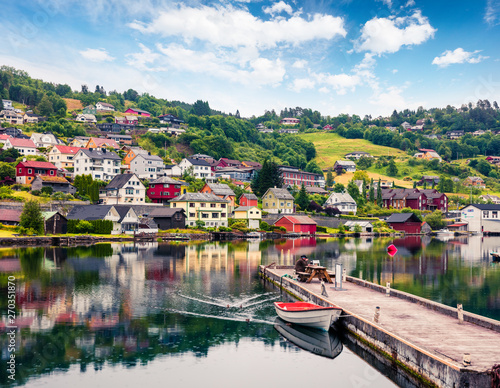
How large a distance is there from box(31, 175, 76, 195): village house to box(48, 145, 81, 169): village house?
22.3 metres

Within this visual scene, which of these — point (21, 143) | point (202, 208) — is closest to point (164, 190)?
point (202, 208)

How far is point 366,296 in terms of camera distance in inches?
1146

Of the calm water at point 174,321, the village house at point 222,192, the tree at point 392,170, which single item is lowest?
the calm water at point 174,321

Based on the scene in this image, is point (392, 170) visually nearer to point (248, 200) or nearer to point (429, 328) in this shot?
point (248, 200)

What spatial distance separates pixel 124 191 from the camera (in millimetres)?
103250

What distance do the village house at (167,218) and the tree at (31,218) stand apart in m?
22.8

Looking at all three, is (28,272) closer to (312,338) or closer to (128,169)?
(312,338)

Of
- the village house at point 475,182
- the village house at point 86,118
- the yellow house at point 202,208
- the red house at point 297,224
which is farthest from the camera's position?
the village house at point 86,118

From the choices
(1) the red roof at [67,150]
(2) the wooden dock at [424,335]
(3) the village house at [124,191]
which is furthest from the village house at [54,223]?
(2) the wooden dock at [424,335]

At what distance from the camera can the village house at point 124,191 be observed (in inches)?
4055

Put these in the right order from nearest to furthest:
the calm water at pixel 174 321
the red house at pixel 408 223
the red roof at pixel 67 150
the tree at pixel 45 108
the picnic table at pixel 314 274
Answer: the calm water at pixel 174 321
the picnic table at pixel 314 274
the red house at pixel 408 223
the red roof at pixel 67 150
the tree at pixel 45 108

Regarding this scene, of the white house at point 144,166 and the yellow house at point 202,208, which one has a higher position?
the white house at point 144,166

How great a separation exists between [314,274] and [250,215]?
71302 millimetres

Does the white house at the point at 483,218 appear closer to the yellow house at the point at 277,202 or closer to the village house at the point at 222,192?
the yellow house at the point at 277,202
